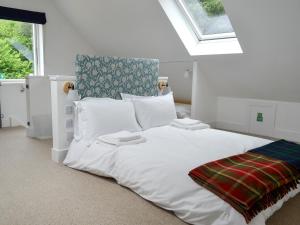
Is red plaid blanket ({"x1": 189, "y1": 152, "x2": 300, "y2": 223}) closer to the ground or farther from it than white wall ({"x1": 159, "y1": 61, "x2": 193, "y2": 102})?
closer to the ground

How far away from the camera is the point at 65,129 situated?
2.76m

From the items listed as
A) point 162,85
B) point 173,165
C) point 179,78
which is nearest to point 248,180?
point 173,165

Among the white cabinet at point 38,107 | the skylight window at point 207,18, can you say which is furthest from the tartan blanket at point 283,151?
the white cabinet at point 38,107

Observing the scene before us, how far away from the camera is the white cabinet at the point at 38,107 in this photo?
3713 millimetres

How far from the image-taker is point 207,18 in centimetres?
385

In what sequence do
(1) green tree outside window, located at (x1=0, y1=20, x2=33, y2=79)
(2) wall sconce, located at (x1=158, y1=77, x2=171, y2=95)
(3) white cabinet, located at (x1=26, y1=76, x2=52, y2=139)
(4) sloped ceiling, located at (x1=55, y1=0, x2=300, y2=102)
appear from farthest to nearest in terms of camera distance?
(1) green tree outside window, located at (x1=0, y1=20, x2=33, y2=79) < (3) white cabinet, located at (x1=26, y1=76, x2=52, y2=139) < (2) wall sconce, located at (x1=158, y1=77, x2=171, y2=95) < (4) sloped ceiling, located at (x1=55, y1=0, x2=300, y2=102)

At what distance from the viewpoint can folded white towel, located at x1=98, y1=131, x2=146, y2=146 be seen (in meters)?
2.33

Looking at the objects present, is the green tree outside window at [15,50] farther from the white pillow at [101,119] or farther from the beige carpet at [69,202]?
the white pillow at [101,119]

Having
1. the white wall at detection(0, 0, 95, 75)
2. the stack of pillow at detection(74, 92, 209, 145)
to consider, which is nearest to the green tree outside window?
the white wall at detection(0, 0, 95, 75)

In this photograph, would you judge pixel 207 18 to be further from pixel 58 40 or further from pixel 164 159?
pixel 58 40

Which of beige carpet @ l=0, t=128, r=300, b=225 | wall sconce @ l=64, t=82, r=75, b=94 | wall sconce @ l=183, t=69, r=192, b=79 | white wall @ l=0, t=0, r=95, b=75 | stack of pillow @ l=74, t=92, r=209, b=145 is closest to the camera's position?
beige carpet @ l=0, t=128, r=300, b=225

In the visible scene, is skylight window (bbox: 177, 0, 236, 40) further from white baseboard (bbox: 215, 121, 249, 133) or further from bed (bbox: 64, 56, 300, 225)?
white baseboard (bbox: 215, 121, 249, 133)

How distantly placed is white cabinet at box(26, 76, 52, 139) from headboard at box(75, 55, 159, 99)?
132cm

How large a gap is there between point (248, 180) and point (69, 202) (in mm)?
1273
